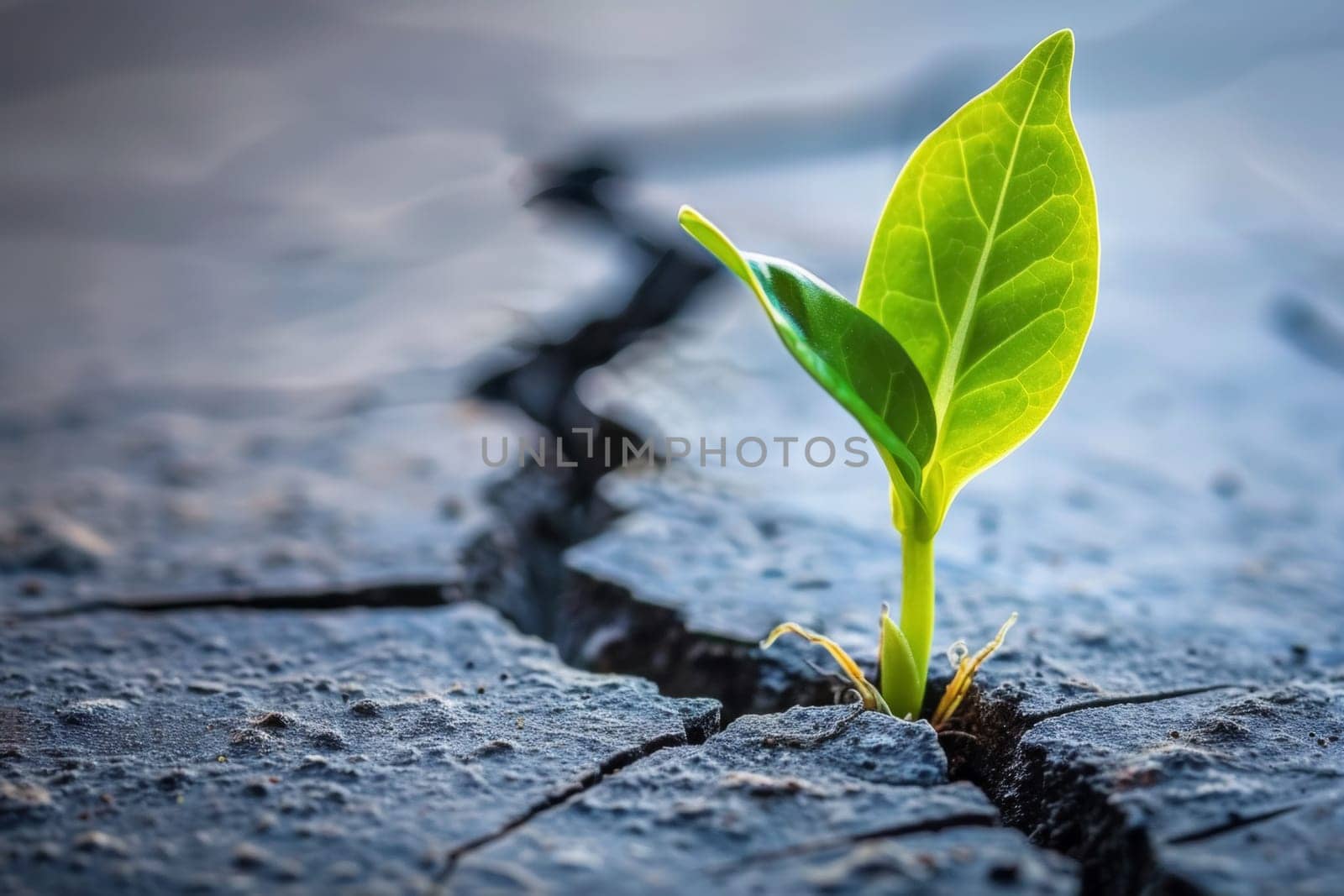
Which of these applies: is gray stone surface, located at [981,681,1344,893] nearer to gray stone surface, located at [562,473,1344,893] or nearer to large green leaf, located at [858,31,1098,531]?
gray stone surface, located at [562,473,1344,893]

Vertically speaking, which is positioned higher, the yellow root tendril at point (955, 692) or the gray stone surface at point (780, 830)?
the yellow root tendril at point (955, 692)

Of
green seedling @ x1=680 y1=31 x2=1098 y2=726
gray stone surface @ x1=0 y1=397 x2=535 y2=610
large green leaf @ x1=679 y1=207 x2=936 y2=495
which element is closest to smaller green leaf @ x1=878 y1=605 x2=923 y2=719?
green seedling @ x1=680 y1=31 x2=1098 y2=726

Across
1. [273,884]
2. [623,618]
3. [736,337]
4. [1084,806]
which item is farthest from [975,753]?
[736,337]

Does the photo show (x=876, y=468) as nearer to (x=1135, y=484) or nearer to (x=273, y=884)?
(x=1135, y=484)

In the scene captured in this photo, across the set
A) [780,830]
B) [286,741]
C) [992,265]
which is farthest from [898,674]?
[286,741]

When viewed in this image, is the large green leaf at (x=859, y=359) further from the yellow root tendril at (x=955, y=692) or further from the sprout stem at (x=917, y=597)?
the yellow root tendril at (x=955, y=692)

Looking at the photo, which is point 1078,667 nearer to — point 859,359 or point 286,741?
point 859,359

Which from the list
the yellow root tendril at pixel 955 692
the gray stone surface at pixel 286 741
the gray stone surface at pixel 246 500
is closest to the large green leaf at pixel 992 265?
the yellow root tendril at pixel 955 692
